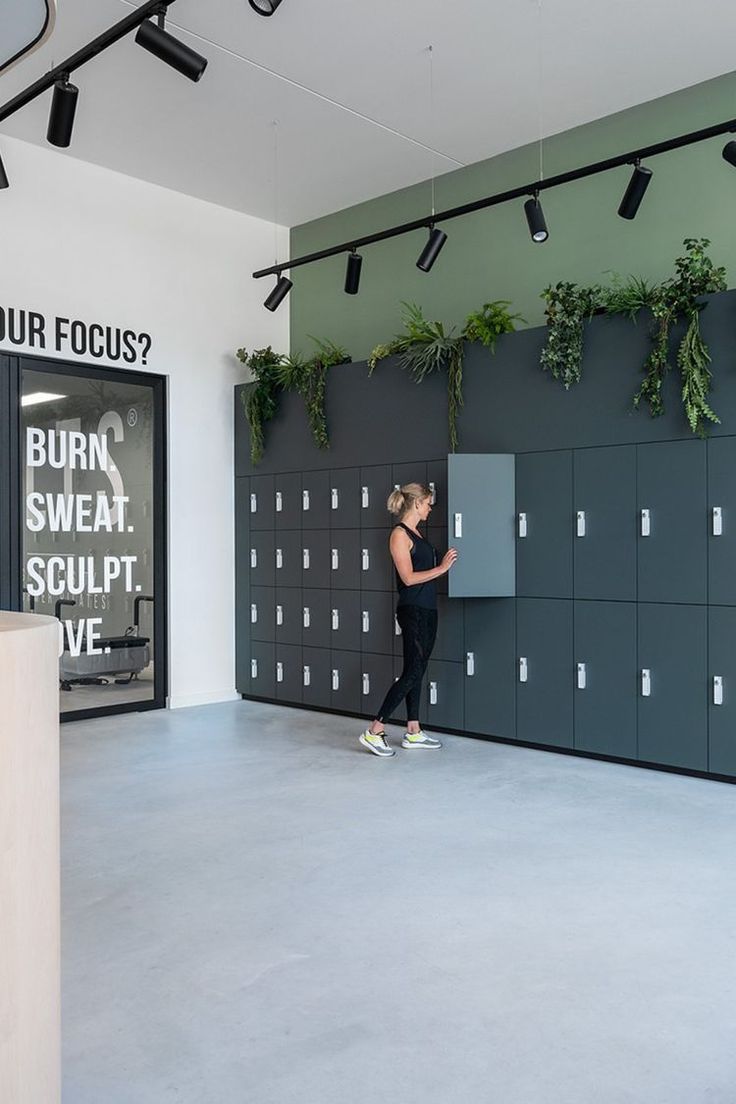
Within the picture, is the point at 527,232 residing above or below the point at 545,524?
above

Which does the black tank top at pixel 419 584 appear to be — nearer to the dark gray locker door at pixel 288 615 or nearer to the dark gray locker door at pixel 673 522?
the dark gray locker door at pixel 673 522

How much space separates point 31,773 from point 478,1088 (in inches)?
54.6

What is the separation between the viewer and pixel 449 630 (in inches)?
252

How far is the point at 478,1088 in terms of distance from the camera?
2.23 meters

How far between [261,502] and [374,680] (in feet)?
6.31

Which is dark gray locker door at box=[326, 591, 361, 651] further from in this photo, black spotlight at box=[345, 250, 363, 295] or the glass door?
black spotlight at box=[345, 250, 363, 295]

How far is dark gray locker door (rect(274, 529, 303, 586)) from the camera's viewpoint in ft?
24.5

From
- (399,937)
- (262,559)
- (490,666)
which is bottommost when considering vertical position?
(399,937)

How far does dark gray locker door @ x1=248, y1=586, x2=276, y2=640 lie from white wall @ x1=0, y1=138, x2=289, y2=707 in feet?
0.88

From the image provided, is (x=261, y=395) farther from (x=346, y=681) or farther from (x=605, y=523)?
(x=605, y=523)

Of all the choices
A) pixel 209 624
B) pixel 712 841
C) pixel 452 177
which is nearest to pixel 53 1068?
pixel 712 841

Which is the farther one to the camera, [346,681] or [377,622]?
[346,681]

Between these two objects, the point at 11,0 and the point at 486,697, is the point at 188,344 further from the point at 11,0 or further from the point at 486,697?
the point at 11,0

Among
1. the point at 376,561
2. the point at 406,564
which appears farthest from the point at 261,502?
the point at 406,564
